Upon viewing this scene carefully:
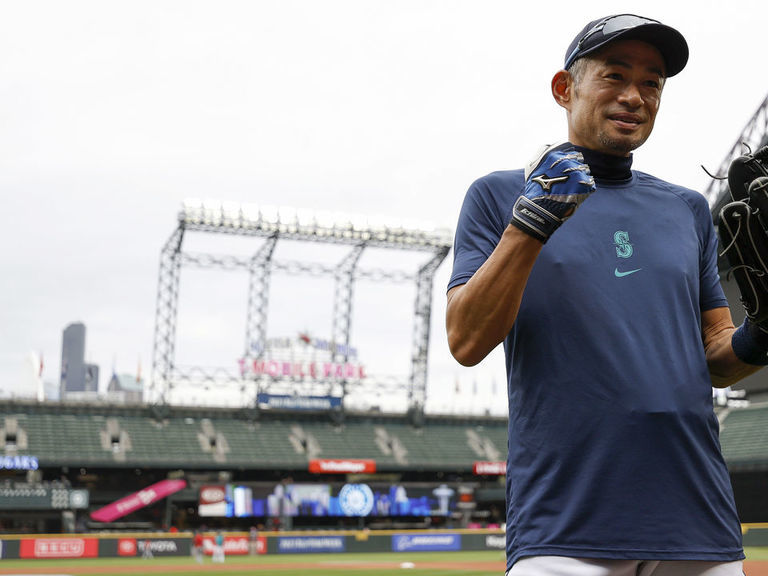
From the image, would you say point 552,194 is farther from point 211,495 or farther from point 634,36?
point 211,495

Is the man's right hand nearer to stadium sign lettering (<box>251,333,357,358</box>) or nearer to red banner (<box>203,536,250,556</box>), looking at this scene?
red banner (<box>203,536,250,556</box>)

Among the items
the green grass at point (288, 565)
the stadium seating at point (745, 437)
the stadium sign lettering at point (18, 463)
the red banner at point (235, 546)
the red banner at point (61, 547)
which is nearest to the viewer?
the green grass at point (288, 565)

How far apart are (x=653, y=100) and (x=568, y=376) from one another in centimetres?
79

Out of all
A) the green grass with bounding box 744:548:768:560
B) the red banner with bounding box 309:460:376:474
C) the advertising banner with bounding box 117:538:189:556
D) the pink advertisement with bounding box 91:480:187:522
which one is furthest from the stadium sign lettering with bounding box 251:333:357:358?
the green grass with bounding box 744:548:768:560

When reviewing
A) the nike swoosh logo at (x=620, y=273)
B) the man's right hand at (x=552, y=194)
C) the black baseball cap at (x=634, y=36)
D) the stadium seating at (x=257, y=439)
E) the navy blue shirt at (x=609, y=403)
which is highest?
the black baseball cap at (x=634, y=36)

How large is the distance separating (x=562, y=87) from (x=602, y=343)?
77cm

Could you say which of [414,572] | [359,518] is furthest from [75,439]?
[414,572]

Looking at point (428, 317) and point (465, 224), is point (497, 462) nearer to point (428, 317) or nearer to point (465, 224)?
point (428, 317)

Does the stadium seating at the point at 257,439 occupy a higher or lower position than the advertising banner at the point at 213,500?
higher

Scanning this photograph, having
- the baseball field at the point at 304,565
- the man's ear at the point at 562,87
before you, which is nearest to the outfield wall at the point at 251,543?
the baseball field at the point at 304,565

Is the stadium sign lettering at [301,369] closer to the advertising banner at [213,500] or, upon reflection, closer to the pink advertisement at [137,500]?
the advertising banner at [213,500]

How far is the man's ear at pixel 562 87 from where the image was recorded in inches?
102

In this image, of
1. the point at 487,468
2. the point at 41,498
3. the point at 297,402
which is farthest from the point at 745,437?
the point at 41,498

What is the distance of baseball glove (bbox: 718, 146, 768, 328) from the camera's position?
2305 millimetres
